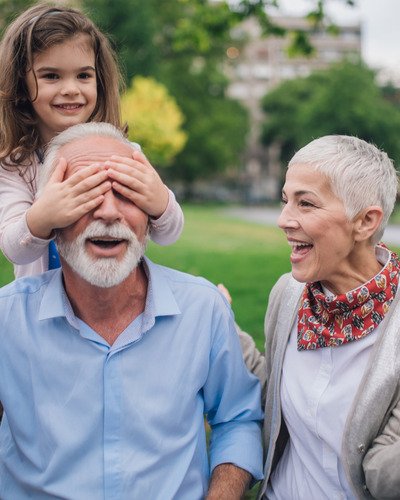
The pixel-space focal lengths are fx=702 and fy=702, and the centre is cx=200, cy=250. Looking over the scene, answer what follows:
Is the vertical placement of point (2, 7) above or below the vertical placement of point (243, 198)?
above

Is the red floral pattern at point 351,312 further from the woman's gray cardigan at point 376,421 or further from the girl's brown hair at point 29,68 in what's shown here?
the girl's brown hair at point 29,68

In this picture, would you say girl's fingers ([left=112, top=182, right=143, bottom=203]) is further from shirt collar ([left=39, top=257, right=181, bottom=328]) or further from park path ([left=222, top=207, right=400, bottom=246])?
park path ([left=222, top=207, right=400, bottom=246])

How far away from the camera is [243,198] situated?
78.2 m

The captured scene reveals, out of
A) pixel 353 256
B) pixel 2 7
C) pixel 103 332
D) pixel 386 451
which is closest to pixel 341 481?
pixel 386 451

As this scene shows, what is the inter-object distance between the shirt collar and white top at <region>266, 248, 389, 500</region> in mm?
515

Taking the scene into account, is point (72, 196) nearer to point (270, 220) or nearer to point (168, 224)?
point (168, 224)

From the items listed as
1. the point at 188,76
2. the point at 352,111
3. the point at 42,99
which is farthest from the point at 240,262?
the point at 188,76

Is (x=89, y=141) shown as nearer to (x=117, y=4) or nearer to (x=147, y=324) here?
(x=147, y=324)

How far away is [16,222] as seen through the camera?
2.83 m

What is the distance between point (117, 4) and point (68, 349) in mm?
41928

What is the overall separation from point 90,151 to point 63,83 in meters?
0.91

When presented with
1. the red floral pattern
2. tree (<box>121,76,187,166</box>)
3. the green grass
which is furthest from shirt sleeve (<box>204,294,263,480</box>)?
tree (<box>121,76,187,166</box>)

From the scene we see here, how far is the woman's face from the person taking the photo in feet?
8.33

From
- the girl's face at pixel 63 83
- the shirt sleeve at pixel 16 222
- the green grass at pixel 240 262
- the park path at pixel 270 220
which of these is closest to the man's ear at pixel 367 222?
the shirt sleeve at pixel 16 222
